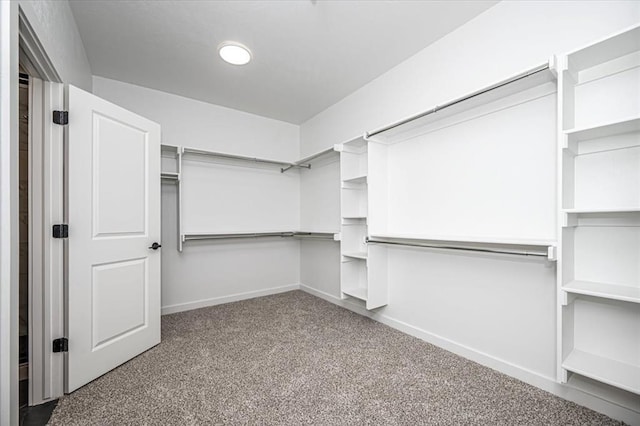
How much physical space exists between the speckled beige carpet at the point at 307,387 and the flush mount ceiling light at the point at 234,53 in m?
2.56

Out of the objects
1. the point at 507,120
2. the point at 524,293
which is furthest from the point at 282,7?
the point at 524,293

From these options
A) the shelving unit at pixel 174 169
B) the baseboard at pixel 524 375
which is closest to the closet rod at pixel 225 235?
the shelving unit at pixel 174 169

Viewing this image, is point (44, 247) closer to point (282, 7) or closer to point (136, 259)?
point (136, 259)

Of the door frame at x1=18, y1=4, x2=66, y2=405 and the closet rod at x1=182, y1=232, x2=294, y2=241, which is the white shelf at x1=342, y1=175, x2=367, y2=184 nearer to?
the closet rod at x1=182, y1=232, x2=294, y2=241

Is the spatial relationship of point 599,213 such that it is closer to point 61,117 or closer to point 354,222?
point 354,222

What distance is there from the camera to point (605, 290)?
1427mm

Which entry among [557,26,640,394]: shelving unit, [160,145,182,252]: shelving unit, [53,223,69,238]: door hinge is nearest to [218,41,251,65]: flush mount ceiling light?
[160,145,182,252]: shelving unit

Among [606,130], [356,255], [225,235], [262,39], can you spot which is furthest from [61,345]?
[606,130]

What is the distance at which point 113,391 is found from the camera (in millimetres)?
1816

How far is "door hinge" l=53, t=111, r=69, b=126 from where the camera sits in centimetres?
181

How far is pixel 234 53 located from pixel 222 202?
5.96 ft

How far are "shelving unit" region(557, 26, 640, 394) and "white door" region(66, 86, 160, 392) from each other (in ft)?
9.39

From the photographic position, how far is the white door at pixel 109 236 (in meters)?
1.89

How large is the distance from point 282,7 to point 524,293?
2612mm
